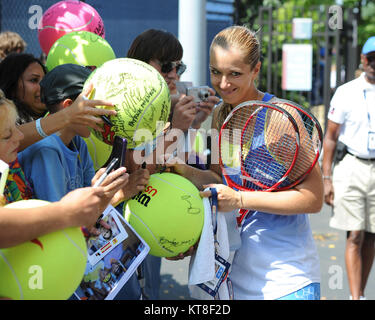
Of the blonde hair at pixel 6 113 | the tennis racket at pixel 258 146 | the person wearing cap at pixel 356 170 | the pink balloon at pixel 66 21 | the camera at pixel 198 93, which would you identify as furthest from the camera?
the person wearing cap at pixel 356 170

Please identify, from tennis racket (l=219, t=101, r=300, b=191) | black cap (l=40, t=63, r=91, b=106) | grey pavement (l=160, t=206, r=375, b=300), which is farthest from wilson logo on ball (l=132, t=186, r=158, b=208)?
grey pavement (l=160, t=206, r=375, b=300)

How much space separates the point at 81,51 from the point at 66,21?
0.48m

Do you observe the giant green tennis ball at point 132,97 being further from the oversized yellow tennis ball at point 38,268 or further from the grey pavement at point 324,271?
the grey pavement at point 324,271

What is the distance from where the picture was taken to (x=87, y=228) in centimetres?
216

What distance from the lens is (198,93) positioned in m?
3.01

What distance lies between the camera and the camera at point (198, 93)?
2.99 meters

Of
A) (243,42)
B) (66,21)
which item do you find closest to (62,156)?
(243,42)

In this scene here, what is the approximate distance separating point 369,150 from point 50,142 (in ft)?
11.4

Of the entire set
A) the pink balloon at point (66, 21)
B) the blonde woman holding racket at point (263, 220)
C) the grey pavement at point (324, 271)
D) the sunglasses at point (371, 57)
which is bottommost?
the grey pavement at point (324, 271)

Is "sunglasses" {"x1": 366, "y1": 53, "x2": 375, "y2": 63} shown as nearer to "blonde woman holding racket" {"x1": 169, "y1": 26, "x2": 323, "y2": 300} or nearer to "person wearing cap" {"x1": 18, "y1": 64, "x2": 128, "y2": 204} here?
"blonde woman holding racket" {"x1": 169, "y1": 26, "x2": 323, "y2": 300}

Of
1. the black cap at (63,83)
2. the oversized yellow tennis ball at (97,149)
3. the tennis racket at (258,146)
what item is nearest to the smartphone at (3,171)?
the black cap at (63,83)

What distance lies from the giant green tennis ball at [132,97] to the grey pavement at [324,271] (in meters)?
2.46

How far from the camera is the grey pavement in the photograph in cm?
515

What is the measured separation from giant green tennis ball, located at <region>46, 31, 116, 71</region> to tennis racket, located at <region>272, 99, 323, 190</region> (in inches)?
45.0
